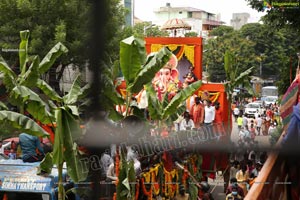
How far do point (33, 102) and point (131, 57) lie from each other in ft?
0.99

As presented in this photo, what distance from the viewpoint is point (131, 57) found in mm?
1100

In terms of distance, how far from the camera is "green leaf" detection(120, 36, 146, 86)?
1.07m

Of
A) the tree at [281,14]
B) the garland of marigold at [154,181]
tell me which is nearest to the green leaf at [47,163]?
the garland of marigold at [154,181]

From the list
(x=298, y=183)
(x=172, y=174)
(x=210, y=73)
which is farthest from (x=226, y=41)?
(x=298, y=183)

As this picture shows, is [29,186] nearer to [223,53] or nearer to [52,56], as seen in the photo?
[52,56]

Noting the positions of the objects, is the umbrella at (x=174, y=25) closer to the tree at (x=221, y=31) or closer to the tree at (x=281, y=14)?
the tree at (x=281, y=14)

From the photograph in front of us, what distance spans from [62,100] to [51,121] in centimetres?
6

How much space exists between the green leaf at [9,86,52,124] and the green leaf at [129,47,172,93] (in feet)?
0.82

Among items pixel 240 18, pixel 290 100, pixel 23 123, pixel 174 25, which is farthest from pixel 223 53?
pixel 290 100

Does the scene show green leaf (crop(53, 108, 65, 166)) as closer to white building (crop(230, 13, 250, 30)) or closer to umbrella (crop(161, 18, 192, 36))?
white building (crop(230, 13, 250, 30))

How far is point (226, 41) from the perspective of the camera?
3859 millimetres

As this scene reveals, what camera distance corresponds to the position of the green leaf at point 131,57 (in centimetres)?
107

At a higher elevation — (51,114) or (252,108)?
(51,114)

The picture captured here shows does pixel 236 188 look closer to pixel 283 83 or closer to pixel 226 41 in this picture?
pixel 283 83
